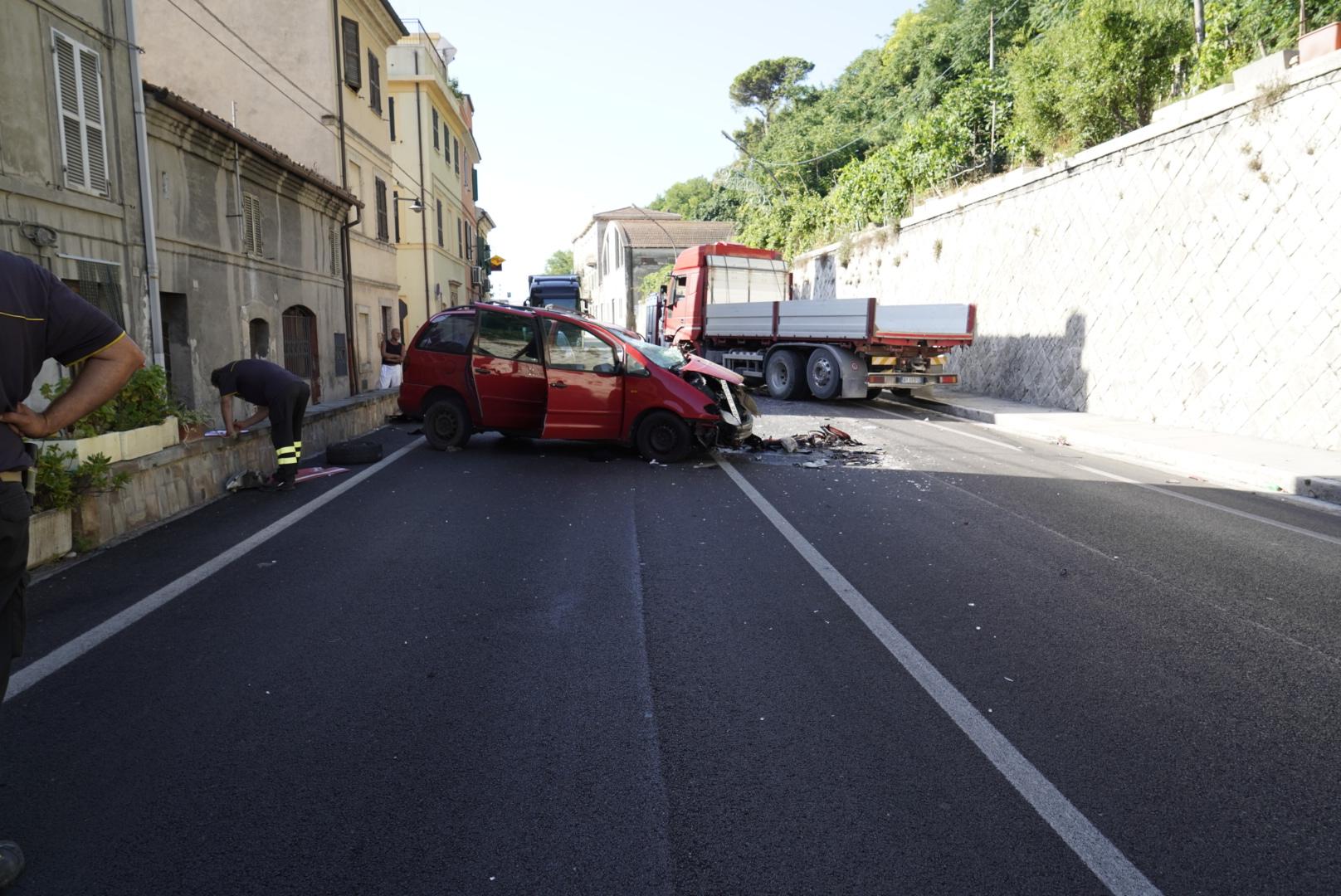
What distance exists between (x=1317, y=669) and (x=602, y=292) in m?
88.9

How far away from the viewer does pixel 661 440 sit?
10.9 metres

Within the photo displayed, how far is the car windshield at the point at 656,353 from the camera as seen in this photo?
36.2 feet

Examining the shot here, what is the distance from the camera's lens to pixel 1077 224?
17.6 metres

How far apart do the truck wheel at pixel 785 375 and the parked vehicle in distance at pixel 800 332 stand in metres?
0.02

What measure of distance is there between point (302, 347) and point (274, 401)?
359 inches

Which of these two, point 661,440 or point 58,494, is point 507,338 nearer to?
point 661,440

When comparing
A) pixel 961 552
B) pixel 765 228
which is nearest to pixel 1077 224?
pixel 961 552

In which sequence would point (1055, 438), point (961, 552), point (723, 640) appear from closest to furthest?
point (723, 640) < point (961, 552) < point (1055, 438)

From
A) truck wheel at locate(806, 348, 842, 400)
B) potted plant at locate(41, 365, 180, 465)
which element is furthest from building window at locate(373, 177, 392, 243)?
potted plant at locate(41, 365, 180, 465)

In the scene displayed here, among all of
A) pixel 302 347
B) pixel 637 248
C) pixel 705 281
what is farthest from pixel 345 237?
pixel 637 248

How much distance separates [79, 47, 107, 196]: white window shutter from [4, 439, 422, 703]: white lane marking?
5503 mm

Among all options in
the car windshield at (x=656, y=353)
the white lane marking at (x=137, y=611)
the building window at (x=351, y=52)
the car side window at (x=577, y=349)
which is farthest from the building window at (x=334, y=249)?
the white lane marking at (x=137, y=611)

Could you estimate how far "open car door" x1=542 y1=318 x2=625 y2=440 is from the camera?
1084 cm

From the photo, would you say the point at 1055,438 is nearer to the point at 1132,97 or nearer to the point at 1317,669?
the point at 1132,97
